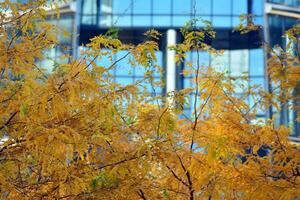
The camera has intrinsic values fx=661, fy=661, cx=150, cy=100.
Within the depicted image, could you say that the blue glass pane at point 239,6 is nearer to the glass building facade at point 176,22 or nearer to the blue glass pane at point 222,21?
the glass building facade at point 176,22

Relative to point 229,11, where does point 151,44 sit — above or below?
below

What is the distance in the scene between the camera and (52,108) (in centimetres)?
490

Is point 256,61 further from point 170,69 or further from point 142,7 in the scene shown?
point 142,7

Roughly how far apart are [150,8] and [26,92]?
82.9 feet

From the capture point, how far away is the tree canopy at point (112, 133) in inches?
195

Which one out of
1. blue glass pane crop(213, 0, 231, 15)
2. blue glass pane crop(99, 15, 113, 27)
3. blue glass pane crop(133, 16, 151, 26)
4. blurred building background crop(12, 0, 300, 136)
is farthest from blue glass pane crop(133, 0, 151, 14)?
blue glass pane crop(213, 0, 231, 15)

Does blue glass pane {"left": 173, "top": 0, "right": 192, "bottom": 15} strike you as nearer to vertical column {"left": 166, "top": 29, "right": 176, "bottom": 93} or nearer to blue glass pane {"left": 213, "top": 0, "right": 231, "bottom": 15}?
blue glass pane {"left": 213, "top": 0, "right": 231, "bottom": 15}

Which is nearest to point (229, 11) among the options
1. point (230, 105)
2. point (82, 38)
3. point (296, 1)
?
point (296, 1)

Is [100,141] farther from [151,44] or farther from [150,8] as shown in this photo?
[150,8]

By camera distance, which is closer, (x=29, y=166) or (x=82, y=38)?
(x=29, y=166)

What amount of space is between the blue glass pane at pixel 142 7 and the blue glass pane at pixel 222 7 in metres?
2.97

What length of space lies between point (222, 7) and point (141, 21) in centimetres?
371

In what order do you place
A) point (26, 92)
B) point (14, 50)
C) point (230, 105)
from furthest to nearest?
point (230, 105) < point (14, 50) < point (26, 92)

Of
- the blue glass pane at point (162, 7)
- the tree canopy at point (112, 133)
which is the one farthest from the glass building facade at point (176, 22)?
the tree canopy at point (112, 133)
